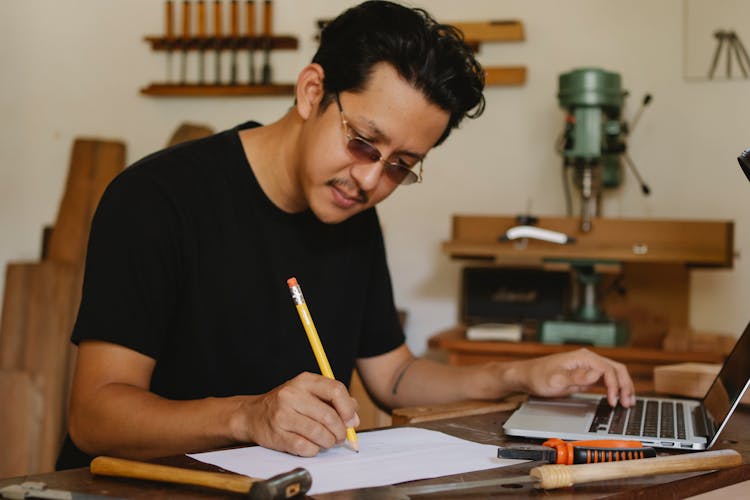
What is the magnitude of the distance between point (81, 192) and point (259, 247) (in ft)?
6.84

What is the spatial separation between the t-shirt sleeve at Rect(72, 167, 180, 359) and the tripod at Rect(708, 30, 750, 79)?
2260mm

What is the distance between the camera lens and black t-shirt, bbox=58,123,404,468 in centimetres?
144

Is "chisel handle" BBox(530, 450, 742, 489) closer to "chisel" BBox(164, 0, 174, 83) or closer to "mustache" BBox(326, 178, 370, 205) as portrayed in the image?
"mustache" BBox(326, 178, 370, 205)

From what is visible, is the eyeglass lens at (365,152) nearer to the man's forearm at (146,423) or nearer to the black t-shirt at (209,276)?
the black t-shirt at (209,276)

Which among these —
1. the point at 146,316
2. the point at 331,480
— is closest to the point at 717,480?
the point at 331,480

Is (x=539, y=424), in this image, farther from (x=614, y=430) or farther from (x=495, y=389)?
(x=495, y=389)

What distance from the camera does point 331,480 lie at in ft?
3.48

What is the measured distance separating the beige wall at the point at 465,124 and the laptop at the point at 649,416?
1.64 meters

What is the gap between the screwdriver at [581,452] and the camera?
116cm

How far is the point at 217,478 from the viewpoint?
0.99 meters

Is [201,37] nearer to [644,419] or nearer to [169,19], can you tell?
[169,19]

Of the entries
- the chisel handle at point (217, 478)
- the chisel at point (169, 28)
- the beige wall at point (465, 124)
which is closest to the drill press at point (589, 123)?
the beige wall at point (465, 124)

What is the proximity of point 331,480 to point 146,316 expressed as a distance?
0.51 meters

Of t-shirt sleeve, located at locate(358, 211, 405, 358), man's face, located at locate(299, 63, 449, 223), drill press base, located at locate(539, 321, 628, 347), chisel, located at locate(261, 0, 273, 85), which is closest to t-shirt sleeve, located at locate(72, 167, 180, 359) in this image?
man's face, located at locate(299, 63, 449, 223)
